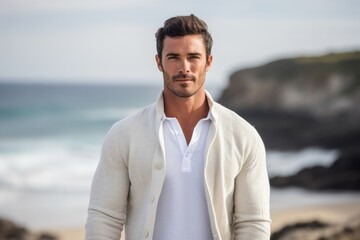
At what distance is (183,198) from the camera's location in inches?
97.5

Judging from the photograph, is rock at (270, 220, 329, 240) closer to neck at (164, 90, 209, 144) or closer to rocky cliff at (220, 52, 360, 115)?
rocky cliff at (220, 52, 360, 115)

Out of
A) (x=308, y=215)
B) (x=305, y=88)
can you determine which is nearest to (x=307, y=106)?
(x=305, y=88)

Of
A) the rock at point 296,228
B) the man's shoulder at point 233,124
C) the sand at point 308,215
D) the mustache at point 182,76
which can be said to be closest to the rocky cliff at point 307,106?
the sand at point 308,215

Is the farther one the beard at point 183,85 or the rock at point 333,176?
the rock at point 333,176

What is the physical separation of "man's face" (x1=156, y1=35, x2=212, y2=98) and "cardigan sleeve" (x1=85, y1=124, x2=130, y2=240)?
0.74 ft

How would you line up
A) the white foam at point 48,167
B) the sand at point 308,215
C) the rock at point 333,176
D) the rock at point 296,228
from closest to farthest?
the rock at point 296,228 < the sand at point 308,215 < the rock at point 333,176 < the white foam at point 48,167

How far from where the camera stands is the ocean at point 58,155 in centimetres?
1125

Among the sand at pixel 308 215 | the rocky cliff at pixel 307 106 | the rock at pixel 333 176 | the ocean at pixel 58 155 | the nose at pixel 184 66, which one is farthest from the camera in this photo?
the rocky cliff at pixel 307 106

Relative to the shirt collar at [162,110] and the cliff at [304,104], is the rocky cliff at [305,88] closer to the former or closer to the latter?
the cliff at [304,104]

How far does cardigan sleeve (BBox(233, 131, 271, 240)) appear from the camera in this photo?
2.52 metres

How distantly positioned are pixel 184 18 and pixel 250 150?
42 cm

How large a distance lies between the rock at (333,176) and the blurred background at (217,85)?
0.06 feet

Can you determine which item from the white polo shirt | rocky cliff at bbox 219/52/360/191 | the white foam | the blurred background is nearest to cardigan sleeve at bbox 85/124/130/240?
the white polo shirt

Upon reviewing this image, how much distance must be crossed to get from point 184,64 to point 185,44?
6 centimetres
